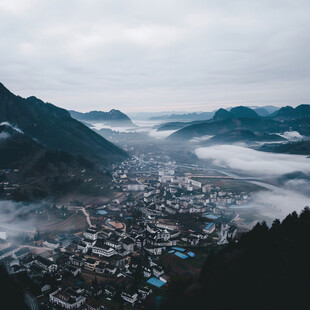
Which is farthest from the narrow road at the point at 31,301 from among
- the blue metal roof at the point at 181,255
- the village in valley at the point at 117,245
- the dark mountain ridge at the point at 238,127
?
the dark mountain ridge at the point at 238,127

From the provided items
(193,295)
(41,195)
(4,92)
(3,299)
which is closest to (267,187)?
(41,195)

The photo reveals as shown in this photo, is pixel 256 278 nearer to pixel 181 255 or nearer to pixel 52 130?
pixel 181 255

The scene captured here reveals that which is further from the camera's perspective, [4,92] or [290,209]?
[4,92]

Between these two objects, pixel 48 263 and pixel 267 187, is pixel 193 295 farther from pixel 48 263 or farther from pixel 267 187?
pixel 267 187

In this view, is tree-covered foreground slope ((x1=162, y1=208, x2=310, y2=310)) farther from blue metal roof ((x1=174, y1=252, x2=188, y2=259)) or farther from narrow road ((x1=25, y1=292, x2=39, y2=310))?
narrow road ((x1=25, y1=292, x2=39, y2=310))

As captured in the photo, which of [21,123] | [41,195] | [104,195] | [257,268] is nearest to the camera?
[257,268]

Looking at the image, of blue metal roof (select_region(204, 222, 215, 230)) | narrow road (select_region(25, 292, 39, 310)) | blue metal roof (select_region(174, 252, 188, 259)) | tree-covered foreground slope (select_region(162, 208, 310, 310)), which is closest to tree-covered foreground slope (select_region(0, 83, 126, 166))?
blue metal roof (select_region(204, 222, 215, 230))
